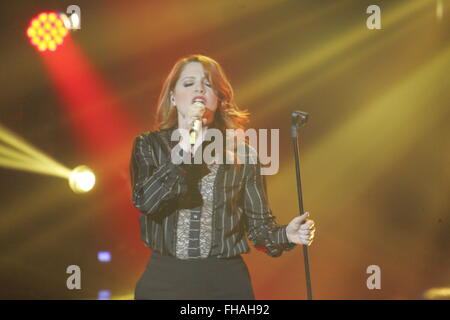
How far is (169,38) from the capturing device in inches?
131

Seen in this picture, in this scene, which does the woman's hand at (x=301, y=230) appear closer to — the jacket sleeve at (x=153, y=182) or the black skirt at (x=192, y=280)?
the black skirt at (x=192, y=280)

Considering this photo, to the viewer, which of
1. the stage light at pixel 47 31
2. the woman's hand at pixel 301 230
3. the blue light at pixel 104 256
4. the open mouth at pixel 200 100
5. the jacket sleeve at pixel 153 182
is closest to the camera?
the jacket sleeve at pixel 153 182

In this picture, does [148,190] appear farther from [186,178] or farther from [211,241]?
[211,241]

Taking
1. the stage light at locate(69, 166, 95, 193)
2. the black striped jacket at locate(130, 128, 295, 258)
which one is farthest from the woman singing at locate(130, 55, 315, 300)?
the stage light at locate(69, 166, 95, 193)

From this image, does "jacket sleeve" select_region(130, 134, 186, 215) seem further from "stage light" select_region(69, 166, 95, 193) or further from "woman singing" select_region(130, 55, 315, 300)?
"stage light" select_region(69, 166, 95, 193)

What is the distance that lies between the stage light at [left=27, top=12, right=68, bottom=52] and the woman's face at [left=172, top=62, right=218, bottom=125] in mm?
1171

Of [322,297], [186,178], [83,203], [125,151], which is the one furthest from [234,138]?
[322,297]

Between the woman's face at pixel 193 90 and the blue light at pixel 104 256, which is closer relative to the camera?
the woman's face at pixel 193 90

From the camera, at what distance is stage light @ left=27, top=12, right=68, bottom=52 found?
318 cm

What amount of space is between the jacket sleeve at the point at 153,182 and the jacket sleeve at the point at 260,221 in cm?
39

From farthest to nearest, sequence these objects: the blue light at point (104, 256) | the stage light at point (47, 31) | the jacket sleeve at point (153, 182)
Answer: the blue light at point (104, 256) → the stage light at point (47, 31) → the jacket sleeve at point (153, 182)

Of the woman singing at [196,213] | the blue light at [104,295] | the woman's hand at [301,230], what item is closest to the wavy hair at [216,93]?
the woman singing at [196,213]

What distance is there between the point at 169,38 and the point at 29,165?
1227 mm

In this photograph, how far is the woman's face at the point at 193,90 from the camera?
243 cm
